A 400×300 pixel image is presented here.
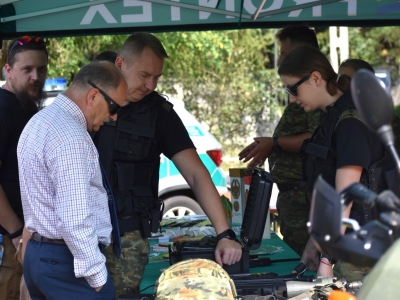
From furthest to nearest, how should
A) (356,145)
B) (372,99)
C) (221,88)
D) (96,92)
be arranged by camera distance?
(221,88), (96,92), (356,145), (372,99)

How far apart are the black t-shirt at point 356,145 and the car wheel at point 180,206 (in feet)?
18.1

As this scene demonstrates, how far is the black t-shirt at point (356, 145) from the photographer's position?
291cm

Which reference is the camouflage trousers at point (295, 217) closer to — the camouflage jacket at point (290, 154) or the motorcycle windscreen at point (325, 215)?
the camouflage jacket at point (290, 154)

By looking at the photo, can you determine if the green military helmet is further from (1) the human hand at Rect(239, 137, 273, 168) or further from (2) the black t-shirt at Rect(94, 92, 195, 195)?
(1) the human hand at Rect(239, 137, 273, 168)

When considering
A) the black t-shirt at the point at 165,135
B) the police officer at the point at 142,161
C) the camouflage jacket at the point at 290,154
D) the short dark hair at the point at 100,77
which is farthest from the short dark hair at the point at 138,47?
the camouflage jacket at the point at 290,154

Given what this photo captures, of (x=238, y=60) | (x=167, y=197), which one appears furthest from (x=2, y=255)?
(x=238, y=60)

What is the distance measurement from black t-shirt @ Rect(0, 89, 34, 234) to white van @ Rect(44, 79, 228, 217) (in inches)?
171

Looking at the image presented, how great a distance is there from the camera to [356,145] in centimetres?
292

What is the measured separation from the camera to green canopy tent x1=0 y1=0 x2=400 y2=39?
199 inches

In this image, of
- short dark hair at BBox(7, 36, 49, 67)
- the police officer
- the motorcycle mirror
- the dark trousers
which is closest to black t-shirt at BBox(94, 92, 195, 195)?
the police officer

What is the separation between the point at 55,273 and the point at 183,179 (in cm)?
548

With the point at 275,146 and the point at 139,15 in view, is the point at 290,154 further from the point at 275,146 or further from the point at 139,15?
the point at 139,15

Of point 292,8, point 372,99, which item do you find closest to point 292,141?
point 292,8

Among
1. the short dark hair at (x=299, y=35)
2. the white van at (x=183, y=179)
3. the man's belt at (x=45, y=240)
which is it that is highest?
the short dark hair at (x=299, y=35)
